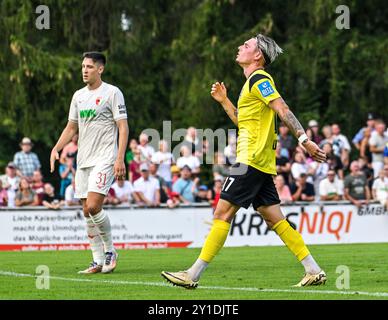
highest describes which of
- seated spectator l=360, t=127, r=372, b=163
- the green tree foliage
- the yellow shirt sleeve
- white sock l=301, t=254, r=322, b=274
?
the green tree foliage

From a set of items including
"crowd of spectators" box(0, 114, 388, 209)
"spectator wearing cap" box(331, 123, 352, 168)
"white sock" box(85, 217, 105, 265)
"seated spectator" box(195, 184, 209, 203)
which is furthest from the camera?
"spectator wearing cap" box(331, 123, 352, 168)

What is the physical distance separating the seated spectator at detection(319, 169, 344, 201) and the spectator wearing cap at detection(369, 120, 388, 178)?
113 cm

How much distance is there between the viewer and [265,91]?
32.6 ft

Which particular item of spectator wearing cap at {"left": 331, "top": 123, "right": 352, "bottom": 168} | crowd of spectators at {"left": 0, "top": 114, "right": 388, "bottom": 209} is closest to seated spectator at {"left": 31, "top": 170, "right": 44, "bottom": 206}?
crowd of spectators at {"left": 0, "top": 114, "right": 388, "bottom": 209}

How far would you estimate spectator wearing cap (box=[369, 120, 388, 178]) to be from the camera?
77.2 feet

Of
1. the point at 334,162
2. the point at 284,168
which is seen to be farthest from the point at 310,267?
the point at 334,162

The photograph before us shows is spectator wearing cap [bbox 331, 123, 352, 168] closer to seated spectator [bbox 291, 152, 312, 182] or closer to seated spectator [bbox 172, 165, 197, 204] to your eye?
seated spectator [bbox 291, 152, 312, 182]

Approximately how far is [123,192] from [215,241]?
12761 mm

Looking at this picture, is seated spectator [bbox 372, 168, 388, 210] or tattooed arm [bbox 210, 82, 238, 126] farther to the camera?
seated spectator [bbox 372, 168, 388, 210]

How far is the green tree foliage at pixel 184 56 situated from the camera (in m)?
29.5

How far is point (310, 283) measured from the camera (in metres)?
10.1
